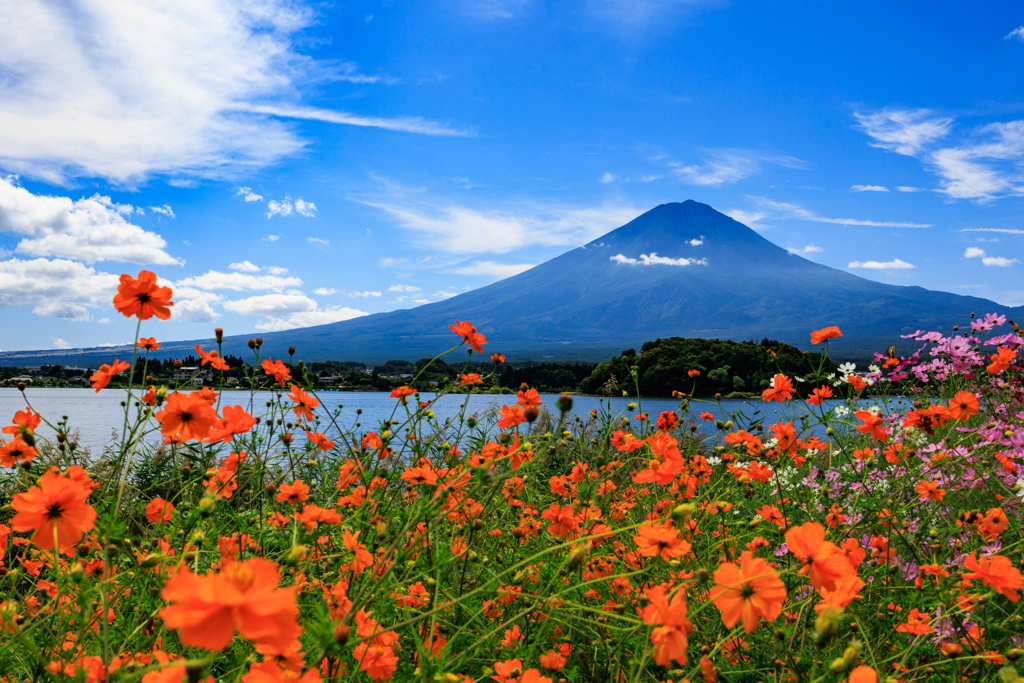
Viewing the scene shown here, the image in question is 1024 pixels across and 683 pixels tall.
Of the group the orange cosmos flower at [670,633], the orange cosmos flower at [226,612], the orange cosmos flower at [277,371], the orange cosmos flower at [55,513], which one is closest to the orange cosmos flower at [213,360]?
the orange cosmos flower at [277,371]

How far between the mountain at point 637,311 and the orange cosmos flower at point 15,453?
5023 cm

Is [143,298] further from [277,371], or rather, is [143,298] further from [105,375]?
[105,375]

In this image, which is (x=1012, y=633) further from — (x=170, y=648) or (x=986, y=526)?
(x=170, y=648)

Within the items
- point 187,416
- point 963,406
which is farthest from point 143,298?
point 963,406

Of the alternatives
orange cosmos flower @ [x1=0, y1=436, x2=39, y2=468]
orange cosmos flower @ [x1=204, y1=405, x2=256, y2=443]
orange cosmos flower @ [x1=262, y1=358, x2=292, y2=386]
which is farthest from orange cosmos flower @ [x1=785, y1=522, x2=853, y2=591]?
orange cosmos flower @ [x1=0, y1=436, x2=39, y2=468]

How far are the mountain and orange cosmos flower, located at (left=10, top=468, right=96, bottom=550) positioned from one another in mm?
50716

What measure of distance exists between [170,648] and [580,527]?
3.62 feet

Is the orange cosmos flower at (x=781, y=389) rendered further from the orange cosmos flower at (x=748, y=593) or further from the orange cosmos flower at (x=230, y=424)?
the orange cosmos flower at (x=230, y=424)

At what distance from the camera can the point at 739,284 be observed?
91.6 metres

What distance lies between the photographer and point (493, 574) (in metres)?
1.43

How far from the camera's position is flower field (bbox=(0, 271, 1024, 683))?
0.78m

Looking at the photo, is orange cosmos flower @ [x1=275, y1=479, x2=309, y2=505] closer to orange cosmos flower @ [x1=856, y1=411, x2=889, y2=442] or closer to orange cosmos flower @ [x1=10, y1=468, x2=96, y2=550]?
orange cosmos flower @ [x1=10, y1=468, x2=96, y2=550]

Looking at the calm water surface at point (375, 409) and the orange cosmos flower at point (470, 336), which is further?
the calm water surface at point (375, 409)

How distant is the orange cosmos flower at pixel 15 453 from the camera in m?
1.46
